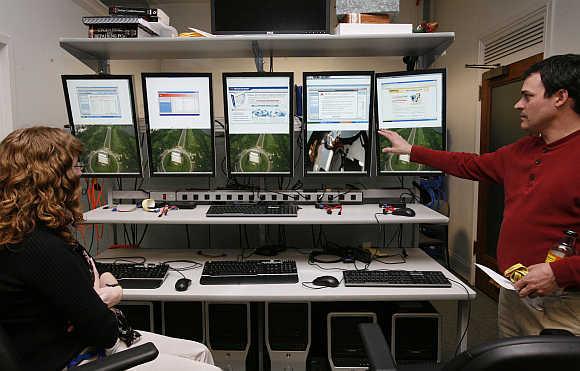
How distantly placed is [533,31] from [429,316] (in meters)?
2.16

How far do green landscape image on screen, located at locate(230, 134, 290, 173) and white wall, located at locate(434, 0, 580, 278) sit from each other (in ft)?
7.06

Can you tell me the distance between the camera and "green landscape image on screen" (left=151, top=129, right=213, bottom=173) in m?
1.94

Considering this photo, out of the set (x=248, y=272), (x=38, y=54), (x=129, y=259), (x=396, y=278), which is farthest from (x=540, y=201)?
(x=38, y=54)

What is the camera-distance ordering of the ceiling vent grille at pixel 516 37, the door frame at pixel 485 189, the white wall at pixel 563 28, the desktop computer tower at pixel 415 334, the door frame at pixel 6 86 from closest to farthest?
the desktop computer tower at pixel 415 334, the white wall at pixel 563 28, the door frame at pixel 6 86, the ceiling vent grille at pixel 516 37, the door frame at pixel 485 189

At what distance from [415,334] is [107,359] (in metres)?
1.38

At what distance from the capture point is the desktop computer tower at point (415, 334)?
175 cm

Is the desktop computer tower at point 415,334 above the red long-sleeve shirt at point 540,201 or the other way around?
the other way around

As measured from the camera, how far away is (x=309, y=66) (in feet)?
15.6

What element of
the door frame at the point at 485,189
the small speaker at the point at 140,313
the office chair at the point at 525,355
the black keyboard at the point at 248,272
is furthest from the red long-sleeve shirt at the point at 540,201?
the door frame at the point at 485,189

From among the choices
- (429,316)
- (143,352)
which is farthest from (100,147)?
(429,316)

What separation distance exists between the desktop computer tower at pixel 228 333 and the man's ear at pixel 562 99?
1.55 metres

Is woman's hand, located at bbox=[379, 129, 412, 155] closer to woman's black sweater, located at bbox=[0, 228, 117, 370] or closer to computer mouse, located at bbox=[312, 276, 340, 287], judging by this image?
computer mouse, located at bbox=[312, 276, 340, 287]

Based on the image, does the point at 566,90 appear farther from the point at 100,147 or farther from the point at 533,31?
the point at 100,147

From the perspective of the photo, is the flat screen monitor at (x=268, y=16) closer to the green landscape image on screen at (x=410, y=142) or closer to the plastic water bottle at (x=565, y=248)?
the green landscape image on screen at (x=410, y=142)
